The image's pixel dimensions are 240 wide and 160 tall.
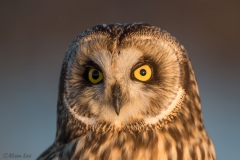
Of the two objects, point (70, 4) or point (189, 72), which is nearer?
point (189, 72)

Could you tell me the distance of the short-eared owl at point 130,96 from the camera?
1.06 metres

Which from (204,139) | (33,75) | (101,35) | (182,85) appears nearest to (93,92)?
(101,35)

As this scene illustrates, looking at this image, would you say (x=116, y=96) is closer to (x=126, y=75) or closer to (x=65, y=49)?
(x=126, y=75)

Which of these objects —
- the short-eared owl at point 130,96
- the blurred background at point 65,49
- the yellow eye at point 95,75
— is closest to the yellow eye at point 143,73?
the short-eared owl at point 130,96

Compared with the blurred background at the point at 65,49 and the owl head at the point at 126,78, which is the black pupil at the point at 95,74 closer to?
the owl head at the point at 126,78

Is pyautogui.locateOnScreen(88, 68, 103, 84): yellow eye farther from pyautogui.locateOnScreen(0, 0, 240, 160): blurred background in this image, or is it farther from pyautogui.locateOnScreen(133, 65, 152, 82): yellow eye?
pyautogui.locateOnScreen(0, 0, 240, 160): blurred background

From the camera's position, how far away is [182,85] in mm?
1123

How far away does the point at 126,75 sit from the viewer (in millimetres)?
1053

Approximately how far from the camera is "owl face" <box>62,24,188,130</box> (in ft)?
3.44

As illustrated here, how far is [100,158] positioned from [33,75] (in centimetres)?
157

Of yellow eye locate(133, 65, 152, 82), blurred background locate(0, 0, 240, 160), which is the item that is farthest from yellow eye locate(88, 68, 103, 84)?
blurred background locate(0, 0, 240, 160)

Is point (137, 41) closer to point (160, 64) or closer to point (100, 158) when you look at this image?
point (160, 64)

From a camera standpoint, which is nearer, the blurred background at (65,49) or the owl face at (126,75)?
the owl face at (126,75)

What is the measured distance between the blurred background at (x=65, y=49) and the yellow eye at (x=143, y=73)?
57.7 inches
